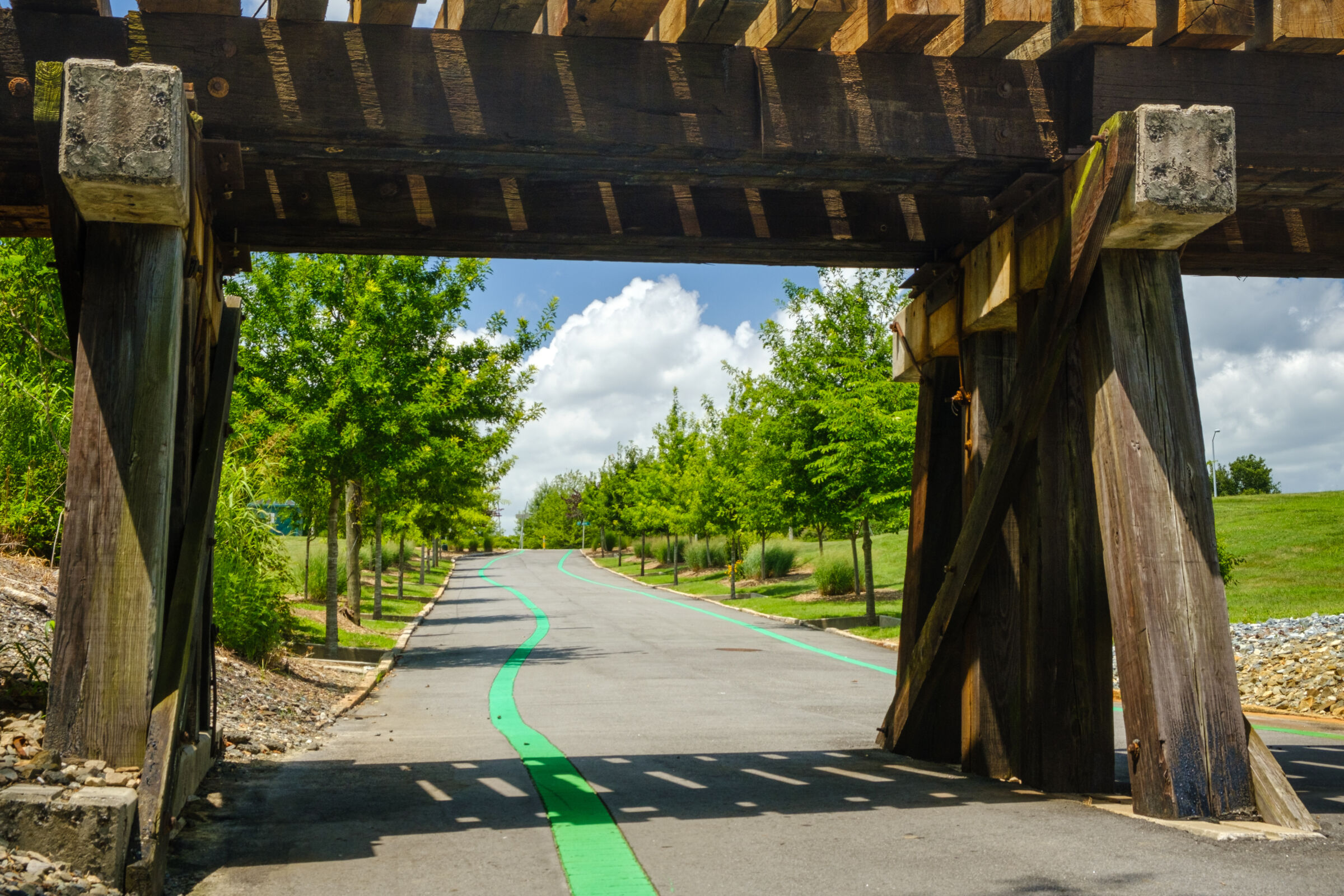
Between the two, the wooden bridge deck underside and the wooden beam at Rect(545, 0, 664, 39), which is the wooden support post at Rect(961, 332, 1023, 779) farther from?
the wooden beam at Rect(545, 0, 664, 39)

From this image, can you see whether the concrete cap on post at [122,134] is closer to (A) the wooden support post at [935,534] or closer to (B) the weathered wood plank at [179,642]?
(B) the weathered wood plank at [179,642]

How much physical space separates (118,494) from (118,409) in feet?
1.06

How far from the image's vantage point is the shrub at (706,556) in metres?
50.7

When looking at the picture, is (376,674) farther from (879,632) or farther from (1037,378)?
(1037,378)

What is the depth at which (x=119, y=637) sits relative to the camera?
4.00m

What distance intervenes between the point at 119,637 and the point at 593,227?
3.16m

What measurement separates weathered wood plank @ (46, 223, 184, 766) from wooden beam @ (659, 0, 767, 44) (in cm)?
224

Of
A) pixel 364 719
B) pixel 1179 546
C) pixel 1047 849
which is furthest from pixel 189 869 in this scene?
pixel 364 719

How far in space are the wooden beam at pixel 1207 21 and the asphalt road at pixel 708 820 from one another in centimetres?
341

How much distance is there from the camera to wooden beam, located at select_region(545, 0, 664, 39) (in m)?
4.48

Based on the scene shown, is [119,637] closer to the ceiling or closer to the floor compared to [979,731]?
closer to the ceiling

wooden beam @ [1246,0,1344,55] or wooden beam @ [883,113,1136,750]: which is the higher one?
wooden beam @ [1246,0,1344,55]

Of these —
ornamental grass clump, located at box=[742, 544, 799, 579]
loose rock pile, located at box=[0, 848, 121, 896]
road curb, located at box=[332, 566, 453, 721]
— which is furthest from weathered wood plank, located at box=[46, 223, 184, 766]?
ornamental grass clump, located at box=[742, 544, 799, 579]

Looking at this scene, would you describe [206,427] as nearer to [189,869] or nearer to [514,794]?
[189,869]
